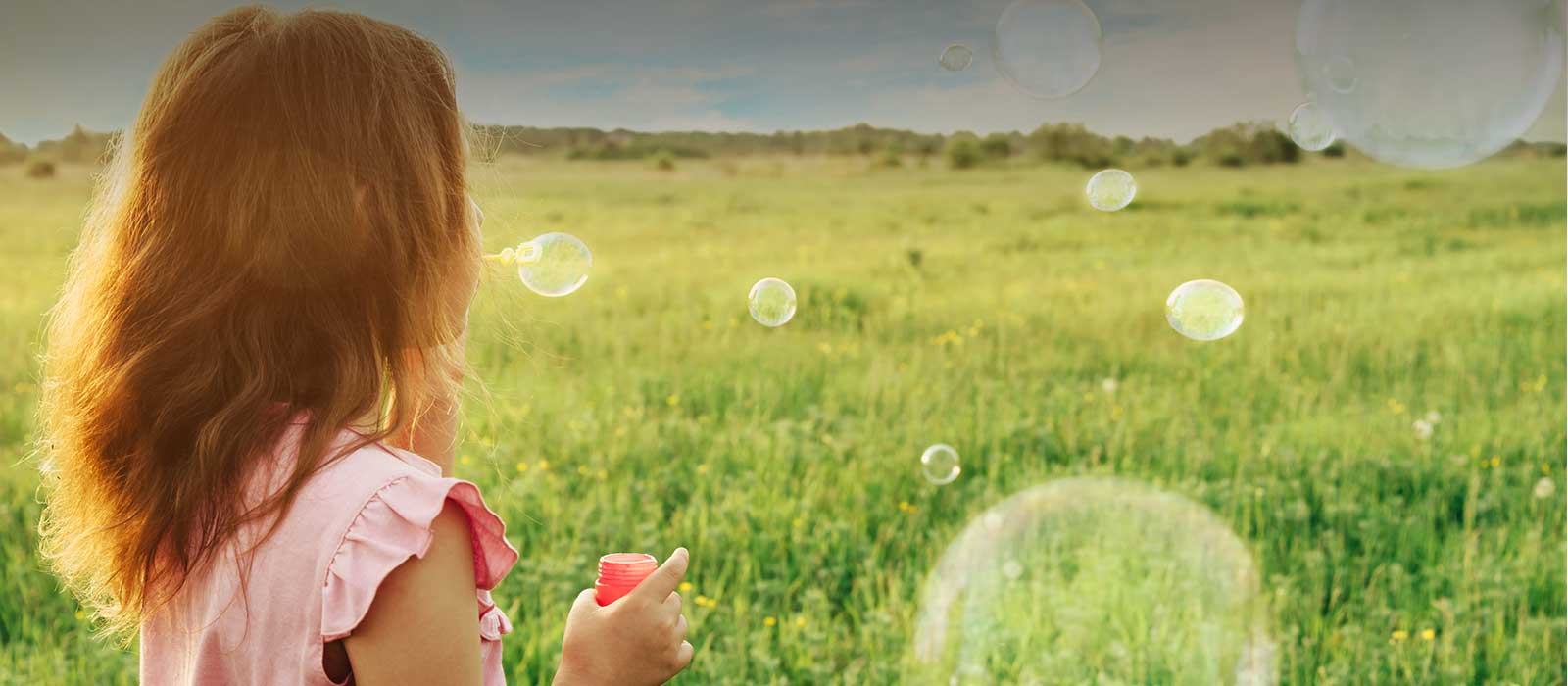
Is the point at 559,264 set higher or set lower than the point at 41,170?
lower

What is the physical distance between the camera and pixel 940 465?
3711 millimetres

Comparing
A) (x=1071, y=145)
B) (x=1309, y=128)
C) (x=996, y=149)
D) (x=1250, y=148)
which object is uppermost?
(x=1250, y=148)

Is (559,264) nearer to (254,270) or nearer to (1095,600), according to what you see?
(1095,600)

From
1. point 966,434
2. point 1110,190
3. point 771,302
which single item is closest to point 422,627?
point 771,302

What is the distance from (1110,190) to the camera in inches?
169

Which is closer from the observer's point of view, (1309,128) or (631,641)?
(631,641)

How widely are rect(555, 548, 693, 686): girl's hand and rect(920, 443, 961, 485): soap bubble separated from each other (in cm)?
243

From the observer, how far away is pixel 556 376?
522cm

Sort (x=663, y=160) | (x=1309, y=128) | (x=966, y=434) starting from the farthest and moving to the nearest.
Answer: (x=663, y=160) → (x=1309, y=128) → (x=966, y=434)

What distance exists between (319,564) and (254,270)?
29cm

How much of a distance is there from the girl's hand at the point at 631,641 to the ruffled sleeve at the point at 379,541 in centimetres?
24

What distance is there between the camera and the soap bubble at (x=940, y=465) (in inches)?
145

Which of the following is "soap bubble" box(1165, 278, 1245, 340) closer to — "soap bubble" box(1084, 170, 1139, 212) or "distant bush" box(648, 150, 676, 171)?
"soap bubble" box(1084, 170, 1139, 212)

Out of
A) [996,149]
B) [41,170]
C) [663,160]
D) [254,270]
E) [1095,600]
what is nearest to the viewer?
[254,270]
